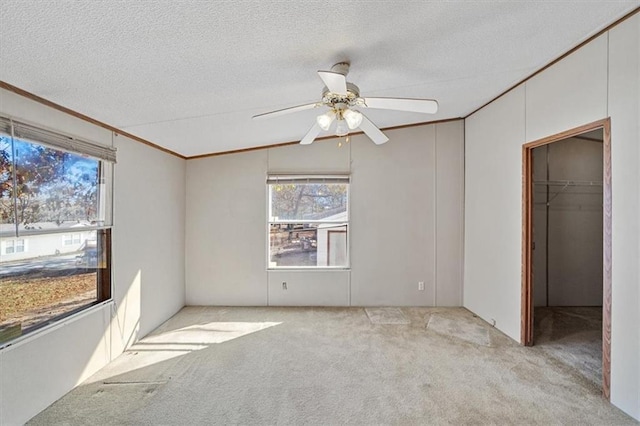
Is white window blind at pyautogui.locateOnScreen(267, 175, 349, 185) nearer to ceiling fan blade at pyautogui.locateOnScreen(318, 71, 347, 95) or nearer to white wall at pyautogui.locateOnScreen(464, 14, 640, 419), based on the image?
white wall at pyautogui.locateOnScreen(464, 14, 640, 419)

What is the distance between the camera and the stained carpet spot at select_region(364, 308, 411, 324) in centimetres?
399

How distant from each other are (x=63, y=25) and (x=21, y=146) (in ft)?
3.78

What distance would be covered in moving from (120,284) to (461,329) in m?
3.79

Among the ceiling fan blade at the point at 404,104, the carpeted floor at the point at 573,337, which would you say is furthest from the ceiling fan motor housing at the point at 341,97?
the carpeted floor at the point at 573,337

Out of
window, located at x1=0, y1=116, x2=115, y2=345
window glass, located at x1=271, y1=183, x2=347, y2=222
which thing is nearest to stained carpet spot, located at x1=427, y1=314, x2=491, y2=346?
window glass, located at x1=271, y1=183, x2=347, y2=222

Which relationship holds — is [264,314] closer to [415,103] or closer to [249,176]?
[249,176]

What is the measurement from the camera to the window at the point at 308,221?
15.3ft

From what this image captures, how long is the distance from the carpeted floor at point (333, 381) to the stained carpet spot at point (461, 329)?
12 mm

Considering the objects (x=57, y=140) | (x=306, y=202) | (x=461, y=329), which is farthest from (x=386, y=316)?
(x=57, y=140)

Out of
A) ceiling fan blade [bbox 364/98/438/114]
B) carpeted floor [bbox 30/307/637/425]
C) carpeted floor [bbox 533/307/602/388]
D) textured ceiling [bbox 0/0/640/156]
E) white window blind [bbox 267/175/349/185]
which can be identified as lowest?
carpeted floor [bbox 30/307/637/425]

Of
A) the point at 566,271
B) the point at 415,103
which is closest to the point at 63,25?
the point at 415,103

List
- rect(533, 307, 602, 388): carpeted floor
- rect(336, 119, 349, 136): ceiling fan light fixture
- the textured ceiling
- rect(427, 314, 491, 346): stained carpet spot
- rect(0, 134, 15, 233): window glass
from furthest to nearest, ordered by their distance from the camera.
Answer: rect(427, 314, 491, 346): stained carpet spot < rect(533, 307, 602, 388): carpeted floor < rect(336, 119, 349, 136): ceiling fan light fixture < rect(0, 134, 15, 233): window glass < the textured ceiling

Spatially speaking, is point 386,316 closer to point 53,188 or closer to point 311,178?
point 311,178

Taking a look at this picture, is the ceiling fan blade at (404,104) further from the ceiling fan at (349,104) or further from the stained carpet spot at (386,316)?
the stained carpet spot at (386,316)
